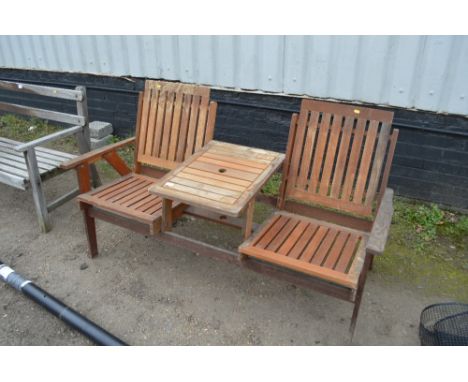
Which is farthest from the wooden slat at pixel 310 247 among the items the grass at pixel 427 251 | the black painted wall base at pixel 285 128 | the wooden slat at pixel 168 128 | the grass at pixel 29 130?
the grass at pixel 29 130

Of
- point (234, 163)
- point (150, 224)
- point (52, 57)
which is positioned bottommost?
point (150, 224)

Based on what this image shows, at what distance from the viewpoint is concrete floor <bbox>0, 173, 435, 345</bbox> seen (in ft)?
8.34

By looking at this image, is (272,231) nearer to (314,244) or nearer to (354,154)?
(314,244)

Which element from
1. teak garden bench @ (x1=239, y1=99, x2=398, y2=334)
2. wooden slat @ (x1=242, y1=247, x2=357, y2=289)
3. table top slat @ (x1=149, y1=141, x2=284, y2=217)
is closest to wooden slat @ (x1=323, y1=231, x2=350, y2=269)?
teak garden bench @ (x1=239, y1=99, x2=398, y2=334)

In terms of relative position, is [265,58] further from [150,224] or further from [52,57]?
[52,57]

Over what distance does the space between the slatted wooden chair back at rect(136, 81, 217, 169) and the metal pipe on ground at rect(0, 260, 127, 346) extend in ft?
4.31

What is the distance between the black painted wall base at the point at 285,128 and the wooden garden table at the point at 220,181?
4.68 ft

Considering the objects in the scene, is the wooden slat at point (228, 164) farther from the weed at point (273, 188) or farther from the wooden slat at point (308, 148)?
the weed at point (273, 188)

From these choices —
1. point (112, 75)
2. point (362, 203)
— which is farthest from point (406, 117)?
point (112, 75)

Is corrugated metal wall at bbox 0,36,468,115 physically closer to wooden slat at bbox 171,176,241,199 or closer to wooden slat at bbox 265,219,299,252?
wooden slat at bbox 265,219,299,252

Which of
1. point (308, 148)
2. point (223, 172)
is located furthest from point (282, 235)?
point (308, 148)

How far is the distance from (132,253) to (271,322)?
4.47ft

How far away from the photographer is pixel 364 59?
141 inches

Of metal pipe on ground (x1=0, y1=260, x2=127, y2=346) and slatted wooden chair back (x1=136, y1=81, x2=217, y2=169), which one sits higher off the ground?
slatted wooden chair back (x1=136, y1=81, x2=217, y2=169)
